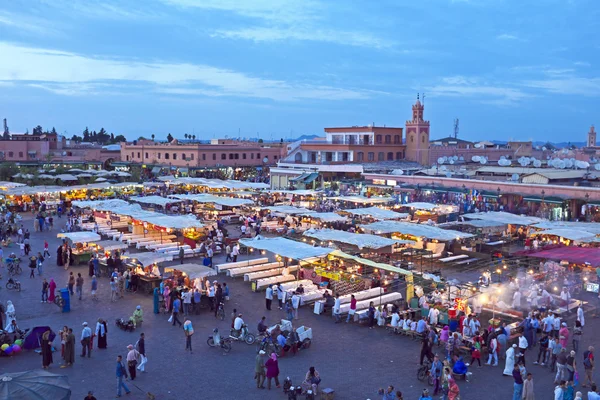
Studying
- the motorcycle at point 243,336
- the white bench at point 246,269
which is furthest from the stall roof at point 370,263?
the motorcycle at point 243,336

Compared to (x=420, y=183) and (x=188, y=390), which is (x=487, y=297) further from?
(x=420, y=183)

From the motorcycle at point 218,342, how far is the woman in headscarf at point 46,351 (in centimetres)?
345

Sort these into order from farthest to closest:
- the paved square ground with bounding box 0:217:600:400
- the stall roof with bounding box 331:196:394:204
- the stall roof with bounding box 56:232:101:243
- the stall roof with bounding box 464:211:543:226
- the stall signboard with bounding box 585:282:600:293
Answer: the stall roof with bounding box 331:196:394:204
the stall roof with bounding box 464:211:543:226
the stall roof with bounding box 56:232:101:243
the stall signboard with bounding box 585:282:600:293
the paved square ground with bounding box 0:217:600:400

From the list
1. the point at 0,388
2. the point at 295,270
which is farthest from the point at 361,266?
the point at 0,388

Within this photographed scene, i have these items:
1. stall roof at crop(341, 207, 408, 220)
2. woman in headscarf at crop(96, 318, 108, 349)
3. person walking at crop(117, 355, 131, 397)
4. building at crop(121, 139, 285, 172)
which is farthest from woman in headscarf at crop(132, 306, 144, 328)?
building at crop(121, 139, 285, 172)

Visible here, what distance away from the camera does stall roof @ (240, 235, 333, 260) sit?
1764cm

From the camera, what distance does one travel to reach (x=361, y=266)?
19219 mm

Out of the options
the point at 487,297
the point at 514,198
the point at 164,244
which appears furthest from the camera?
the point at 514,198

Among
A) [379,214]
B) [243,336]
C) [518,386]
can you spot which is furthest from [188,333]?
[379,214]

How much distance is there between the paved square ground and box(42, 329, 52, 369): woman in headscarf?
0.15m

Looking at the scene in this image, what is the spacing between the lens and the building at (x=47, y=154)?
60844 mm

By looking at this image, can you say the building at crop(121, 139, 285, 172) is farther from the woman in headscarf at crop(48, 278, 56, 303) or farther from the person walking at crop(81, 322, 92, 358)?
the person walking at crop(81, 322, 92, 358)

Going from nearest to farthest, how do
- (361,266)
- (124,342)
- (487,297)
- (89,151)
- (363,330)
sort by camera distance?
(124,342) → (363,330) → (487,297) → (361,266) → (89,151)

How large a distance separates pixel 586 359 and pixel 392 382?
3.90 meters
